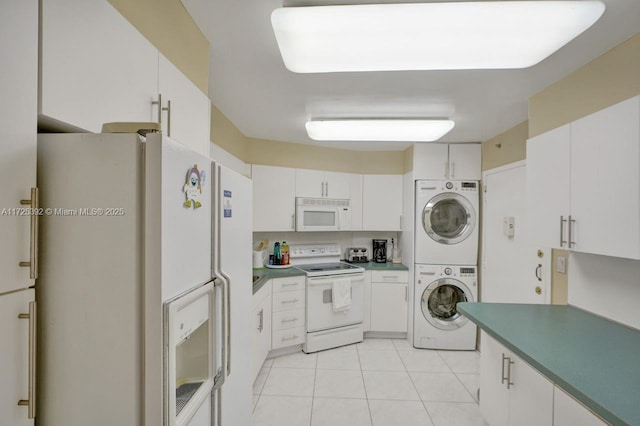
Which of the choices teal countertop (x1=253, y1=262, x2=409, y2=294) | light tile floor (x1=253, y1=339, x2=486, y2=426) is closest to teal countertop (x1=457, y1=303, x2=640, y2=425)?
light tile floor (x1=253, y1=339, x2=486, y2=426)

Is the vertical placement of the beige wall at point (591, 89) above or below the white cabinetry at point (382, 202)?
above

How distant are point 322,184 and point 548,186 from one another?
233cm

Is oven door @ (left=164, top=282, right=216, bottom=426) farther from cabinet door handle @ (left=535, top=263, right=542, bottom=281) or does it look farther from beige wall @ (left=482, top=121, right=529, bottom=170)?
beige wall @ (left=482, top=121, right=529, bottom=170)

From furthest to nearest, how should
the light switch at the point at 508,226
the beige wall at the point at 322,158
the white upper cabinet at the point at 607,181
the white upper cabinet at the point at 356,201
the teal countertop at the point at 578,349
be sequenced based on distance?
the white upper cabinet at the point at 356,201 < the beige wall at the point at 322,158 < the light switch at the point at 508,226 < the white upper cabinet at the point at 607,181 < the teal countertop at the point at 578,349

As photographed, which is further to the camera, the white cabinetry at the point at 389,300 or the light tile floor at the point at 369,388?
the white cabinetry at the point at 389,300

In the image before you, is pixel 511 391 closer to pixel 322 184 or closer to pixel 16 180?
pixel 16 180

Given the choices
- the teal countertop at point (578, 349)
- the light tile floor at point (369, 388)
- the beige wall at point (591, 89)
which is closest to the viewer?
the teal countertop at point (578, 349)

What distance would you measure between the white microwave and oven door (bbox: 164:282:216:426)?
243 cm

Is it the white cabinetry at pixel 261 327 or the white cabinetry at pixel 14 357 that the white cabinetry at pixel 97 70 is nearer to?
the white cabinetry at pixel 14 357

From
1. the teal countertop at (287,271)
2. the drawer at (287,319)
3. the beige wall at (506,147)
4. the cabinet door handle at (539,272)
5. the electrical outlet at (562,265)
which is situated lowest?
the drawer at (287,319)

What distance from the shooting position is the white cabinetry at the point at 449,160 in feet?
10.9

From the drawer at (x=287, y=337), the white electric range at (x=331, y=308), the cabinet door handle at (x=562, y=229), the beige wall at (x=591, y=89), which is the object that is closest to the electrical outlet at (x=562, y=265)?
the cabinet door handle at (x=562, y=229)

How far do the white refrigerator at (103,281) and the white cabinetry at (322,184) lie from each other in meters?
2.76

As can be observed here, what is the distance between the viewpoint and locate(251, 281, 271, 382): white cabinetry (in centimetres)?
247
